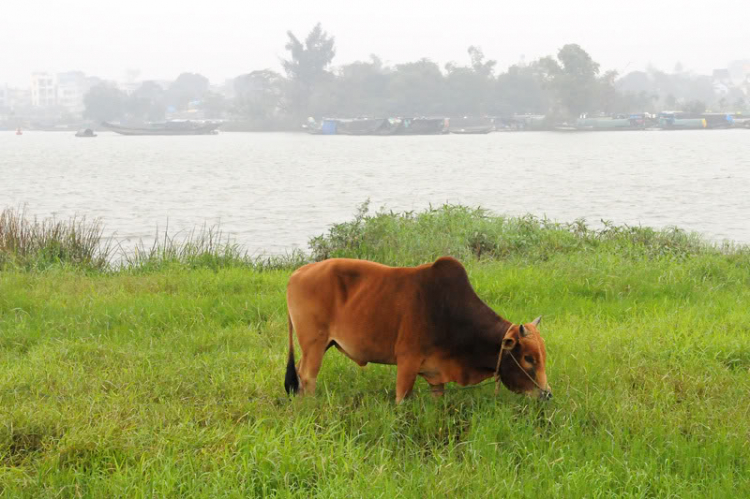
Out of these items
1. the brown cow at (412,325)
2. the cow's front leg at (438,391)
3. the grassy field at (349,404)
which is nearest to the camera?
the grassy field at (349,404)

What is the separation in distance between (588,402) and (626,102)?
136727 mm

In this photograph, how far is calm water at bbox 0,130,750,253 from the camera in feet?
86.2

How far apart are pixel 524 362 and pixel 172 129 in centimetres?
13667

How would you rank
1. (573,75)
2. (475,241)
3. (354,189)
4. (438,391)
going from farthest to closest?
1. (573,75)
2. (354,189)
3. (475,241)
4. (438,391)

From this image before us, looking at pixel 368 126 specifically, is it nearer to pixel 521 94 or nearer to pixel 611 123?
pixel 521 94

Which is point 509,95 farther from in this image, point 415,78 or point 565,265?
point 565,265

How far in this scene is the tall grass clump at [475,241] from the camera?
38.7ft

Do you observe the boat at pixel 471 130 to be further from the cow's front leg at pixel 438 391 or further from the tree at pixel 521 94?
the cow's front leg at pixel 438 391

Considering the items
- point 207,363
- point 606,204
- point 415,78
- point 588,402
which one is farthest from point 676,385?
point 415,78

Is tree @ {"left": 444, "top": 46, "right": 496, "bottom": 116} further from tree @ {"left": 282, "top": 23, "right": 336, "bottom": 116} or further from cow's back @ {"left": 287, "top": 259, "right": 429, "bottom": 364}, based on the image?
cow's back @ {"left": 287, "top": 259, "right": 429, "bottom": 364}

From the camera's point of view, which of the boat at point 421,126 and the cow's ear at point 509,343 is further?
the boat at point 421,126

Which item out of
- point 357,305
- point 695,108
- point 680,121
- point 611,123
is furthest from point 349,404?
point 695,108

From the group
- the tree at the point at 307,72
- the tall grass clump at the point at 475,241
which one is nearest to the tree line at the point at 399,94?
the tree at the point at 307,72

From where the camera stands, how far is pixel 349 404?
18.3 feet
